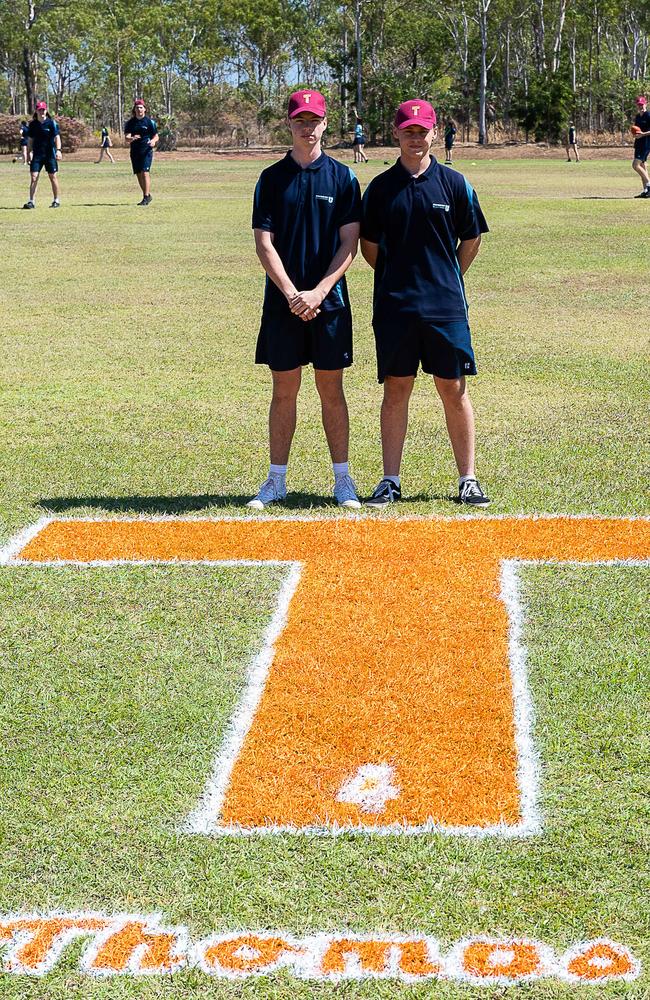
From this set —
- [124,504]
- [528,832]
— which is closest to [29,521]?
[124,504]

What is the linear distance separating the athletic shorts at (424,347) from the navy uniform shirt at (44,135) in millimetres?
20009

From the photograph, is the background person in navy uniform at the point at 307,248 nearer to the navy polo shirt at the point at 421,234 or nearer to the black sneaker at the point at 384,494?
the navy polo shirt at the point at 421,234

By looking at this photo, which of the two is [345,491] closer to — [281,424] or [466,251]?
[281,424]

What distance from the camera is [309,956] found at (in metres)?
3.02

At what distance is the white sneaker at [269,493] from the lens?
6.73 meters

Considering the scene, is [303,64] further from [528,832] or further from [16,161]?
[528,832]

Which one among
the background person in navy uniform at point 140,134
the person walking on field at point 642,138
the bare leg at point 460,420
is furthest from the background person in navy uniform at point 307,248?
the person walking on field at point 642,138

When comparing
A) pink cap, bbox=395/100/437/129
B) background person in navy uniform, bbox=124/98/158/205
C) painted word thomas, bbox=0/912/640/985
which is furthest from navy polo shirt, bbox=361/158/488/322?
background person in navy uniform, bbox=124/98/158/205

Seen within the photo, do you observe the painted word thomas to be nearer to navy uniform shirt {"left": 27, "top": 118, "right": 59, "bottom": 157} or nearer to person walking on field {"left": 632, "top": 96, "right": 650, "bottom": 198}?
navy uniform shirt {"left": 27, "top": 118, "right": 59, "bottom": 157}

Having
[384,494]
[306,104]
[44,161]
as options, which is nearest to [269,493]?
[384,494]

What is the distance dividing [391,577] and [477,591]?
15.8 inches

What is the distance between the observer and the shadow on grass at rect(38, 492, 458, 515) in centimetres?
668

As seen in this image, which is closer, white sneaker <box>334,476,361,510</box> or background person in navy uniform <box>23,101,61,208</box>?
white sneaker <box>334,476,361,510</box>

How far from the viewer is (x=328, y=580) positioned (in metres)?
5.62
